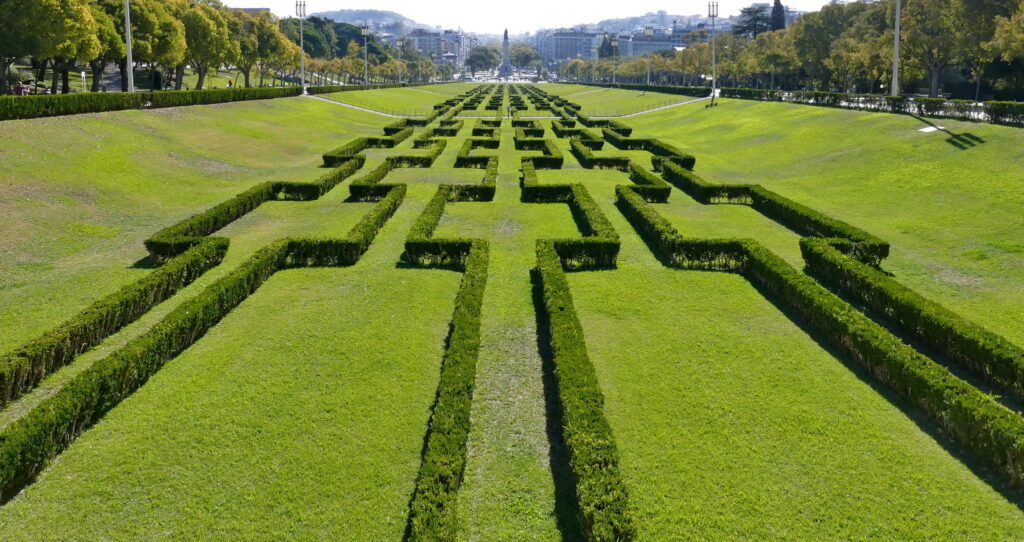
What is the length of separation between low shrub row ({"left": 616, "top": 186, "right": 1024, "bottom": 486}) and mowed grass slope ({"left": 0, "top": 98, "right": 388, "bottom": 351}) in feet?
53.7

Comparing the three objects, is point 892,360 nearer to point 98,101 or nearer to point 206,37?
point 98,101

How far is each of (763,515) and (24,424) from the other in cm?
988

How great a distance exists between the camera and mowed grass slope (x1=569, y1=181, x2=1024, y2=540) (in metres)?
7.96

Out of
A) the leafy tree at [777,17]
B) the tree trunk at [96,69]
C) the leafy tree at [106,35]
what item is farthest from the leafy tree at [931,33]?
the leafy tree at [777,17]

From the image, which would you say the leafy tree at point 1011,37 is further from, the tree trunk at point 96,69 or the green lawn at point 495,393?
the tree trunk at point 96,69

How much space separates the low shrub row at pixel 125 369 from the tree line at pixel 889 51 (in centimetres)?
4633

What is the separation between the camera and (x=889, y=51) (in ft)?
181

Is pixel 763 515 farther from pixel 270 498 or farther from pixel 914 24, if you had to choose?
pixel 914 24

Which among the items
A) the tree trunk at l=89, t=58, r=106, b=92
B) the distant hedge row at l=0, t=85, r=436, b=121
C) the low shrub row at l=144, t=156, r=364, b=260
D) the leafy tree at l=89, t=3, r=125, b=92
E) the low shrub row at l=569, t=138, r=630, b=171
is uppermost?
the leafy tree at l=89, t=3, r=125, b=92

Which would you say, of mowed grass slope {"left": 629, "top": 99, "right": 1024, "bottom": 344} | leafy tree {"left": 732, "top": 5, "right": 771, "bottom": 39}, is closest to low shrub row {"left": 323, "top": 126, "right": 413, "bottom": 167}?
mowed grass slope {"left": 629, "top": 99, "right": 1024, "bottom": 344}

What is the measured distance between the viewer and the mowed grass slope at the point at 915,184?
1733 centimetres

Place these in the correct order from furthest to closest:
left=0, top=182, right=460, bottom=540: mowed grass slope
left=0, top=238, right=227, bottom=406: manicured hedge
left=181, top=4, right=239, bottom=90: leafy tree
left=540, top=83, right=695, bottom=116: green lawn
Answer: left=540, top=83, right=695, bottom=116: green lawn → left=181, top=4, right=239, bottom=90: leafy tree → left=0, top=238, right=227, bottom=406: manicured hedge → left=0, top=182, right=460, bottom=540: mowed grass slope

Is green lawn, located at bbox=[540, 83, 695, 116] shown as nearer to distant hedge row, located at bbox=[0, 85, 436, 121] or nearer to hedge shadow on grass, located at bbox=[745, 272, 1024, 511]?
distant hedge row, located at bbox=[0, 85, 436, 121]

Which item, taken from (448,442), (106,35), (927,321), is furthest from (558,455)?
(106,35)
